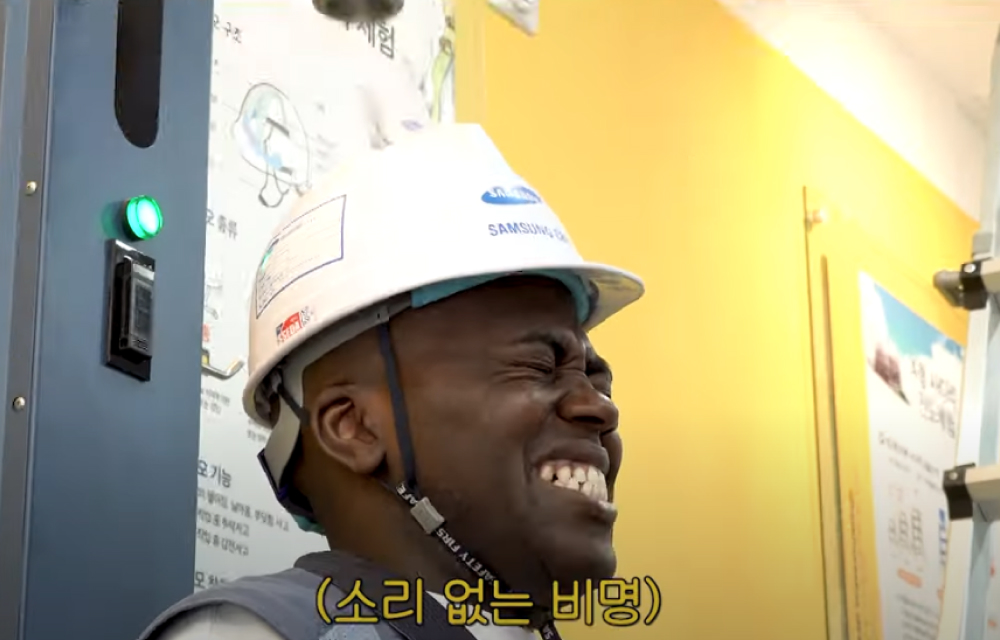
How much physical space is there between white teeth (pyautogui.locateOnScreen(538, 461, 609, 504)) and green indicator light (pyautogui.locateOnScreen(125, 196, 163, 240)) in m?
0.40

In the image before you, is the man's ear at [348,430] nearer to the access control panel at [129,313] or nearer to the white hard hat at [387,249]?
the white hard hat at [387,249]

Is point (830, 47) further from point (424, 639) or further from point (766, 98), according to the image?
point (424, 639)

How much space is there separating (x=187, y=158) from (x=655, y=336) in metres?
0.97

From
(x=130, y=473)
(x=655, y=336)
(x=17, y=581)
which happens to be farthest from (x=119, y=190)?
(x=655, y=336)

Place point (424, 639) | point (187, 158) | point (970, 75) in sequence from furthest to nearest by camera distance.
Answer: point (970, 75)
point (187, 158)
point (424, 639)

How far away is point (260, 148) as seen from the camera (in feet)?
5.02

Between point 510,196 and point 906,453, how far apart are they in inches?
67.1

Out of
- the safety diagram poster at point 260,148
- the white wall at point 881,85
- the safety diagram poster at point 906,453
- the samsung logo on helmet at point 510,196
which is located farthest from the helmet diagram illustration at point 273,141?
the safety diagram poster at point 906,453

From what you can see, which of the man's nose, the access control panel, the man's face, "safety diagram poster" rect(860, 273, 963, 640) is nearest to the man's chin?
the man's face

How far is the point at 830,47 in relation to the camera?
2.66 meters

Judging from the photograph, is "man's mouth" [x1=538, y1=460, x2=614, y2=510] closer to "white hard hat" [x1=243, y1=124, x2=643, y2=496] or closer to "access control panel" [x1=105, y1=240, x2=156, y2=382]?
"white hard hat" [x1=243, y1=124, x2=643, y2=496]

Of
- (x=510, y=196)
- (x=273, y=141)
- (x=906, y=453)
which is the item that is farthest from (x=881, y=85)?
(x=510, y=196)

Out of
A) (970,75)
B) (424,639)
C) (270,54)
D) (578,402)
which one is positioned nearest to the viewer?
(424,639)

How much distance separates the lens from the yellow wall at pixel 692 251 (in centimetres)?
197
